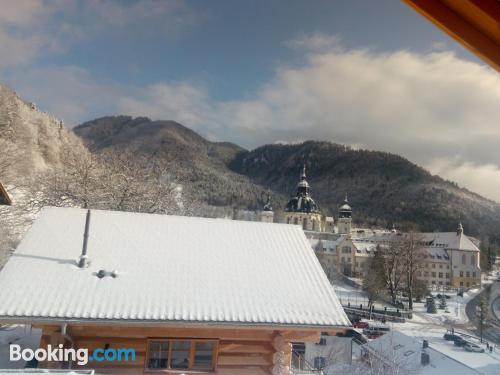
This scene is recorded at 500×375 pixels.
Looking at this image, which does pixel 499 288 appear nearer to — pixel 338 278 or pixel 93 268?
pixel 338 278

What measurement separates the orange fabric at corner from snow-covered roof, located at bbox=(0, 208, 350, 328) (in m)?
5.68

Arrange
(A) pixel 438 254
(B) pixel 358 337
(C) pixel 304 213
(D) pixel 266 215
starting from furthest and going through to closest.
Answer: (C) pixel 304 213 < (D) pixel 266 215 < (A) pixel 438 254 < (B) pixel 358 337

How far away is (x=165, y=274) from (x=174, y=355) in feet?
4.73

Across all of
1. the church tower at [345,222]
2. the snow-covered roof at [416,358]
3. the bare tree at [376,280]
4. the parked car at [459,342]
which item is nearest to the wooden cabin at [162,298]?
the snow-covered roof at [416,358]

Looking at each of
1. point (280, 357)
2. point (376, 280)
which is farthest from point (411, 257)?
point (280, 357)

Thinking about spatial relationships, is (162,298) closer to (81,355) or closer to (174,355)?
(174,355)

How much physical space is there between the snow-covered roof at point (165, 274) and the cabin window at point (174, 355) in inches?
30.7

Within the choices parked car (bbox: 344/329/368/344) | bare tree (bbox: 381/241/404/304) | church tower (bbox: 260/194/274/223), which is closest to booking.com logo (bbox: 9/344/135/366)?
parked car (bbox: 344/329/368/344)

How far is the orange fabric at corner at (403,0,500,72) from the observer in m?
1.58

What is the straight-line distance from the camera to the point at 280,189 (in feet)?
509

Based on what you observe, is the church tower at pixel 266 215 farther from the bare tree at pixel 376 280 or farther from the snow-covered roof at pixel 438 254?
the bare tree at pixel 376 280

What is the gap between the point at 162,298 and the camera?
21.7 feet

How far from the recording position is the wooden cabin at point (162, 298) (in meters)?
6.23

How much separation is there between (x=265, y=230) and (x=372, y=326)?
29.9 meters
